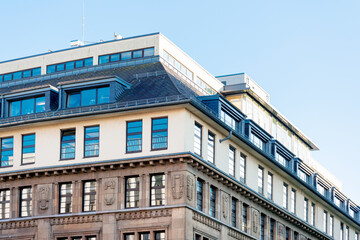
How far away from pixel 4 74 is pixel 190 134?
1009 inches

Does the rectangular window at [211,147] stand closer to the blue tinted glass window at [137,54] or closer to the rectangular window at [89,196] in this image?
the rectangular window at [89,196]

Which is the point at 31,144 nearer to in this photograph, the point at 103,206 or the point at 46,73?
the point at 103,206

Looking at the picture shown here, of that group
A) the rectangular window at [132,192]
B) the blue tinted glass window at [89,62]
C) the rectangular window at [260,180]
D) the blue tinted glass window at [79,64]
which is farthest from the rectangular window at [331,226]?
the rectangular window at [132,192]

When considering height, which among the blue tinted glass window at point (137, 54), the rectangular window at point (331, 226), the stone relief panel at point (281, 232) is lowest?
the stone relief panel at point (281, 232)

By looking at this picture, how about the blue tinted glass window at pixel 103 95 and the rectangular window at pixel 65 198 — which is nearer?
the rectangular window at pixel 65 198

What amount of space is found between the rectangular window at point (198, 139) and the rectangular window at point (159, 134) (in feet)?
7.60

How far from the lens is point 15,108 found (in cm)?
6650

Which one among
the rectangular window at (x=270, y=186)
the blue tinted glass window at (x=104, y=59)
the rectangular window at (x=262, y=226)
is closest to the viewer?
the rectangular window at (x=262, y=226)

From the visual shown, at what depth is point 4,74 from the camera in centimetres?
7919

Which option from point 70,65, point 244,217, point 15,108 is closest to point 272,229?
point 244,217

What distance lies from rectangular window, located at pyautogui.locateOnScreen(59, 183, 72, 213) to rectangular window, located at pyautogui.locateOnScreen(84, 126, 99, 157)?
2700mm

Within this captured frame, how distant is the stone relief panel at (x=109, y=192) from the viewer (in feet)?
197

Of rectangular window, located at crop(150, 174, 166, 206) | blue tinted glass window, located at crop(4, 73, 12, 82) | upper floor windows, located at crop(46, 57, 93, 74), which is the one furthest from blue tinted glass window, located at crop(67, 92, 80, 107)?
blue tinted glass window, located at crop(4, 73, 12, 82)

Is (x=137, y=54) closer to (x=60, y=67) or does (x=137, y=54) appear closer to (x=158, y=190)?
(x=60, y=67)
